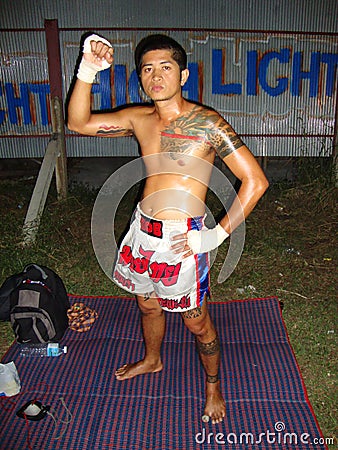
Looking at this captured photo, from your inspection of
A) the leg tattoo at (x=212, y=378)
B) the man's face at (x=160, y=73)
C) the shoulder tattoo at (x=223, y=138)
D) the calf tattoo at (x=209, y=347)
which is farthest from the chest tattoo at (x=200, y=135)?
the leg tattoo at (x=212, y=378)

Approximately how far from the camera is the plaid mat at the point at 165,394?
2.58 metres

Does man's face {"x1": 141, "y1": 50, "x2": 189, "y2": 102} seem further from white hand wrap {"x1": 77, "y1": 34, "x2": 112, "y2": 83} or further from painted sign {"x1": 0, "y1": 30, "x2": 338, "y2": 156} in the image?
painted sign {"x1": 0, "y1": 30, "x2": 338, "y2": 156}

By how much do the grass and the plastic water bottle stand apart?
9.4 inches

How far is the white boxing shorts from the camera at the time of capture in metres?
2.44

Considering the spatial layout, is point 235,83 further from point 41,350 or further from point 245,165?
point 41,350

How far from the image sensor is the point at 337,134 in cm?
600

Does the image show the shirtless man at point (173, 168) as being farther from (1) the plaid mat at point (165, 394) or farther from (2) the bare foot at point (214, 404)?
(1) the plaid mat at point (165, 394)

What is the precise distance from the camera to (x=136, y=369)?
3.08 m

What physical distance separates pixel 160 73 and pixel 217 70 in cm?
418

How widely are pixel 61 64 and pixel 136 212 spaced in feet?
13.5

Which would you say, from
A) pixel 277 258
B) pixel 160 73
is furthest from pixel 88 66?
pixel 277 258

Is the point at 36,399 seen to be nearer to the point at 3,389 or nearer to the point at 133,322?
the point at 3,389
